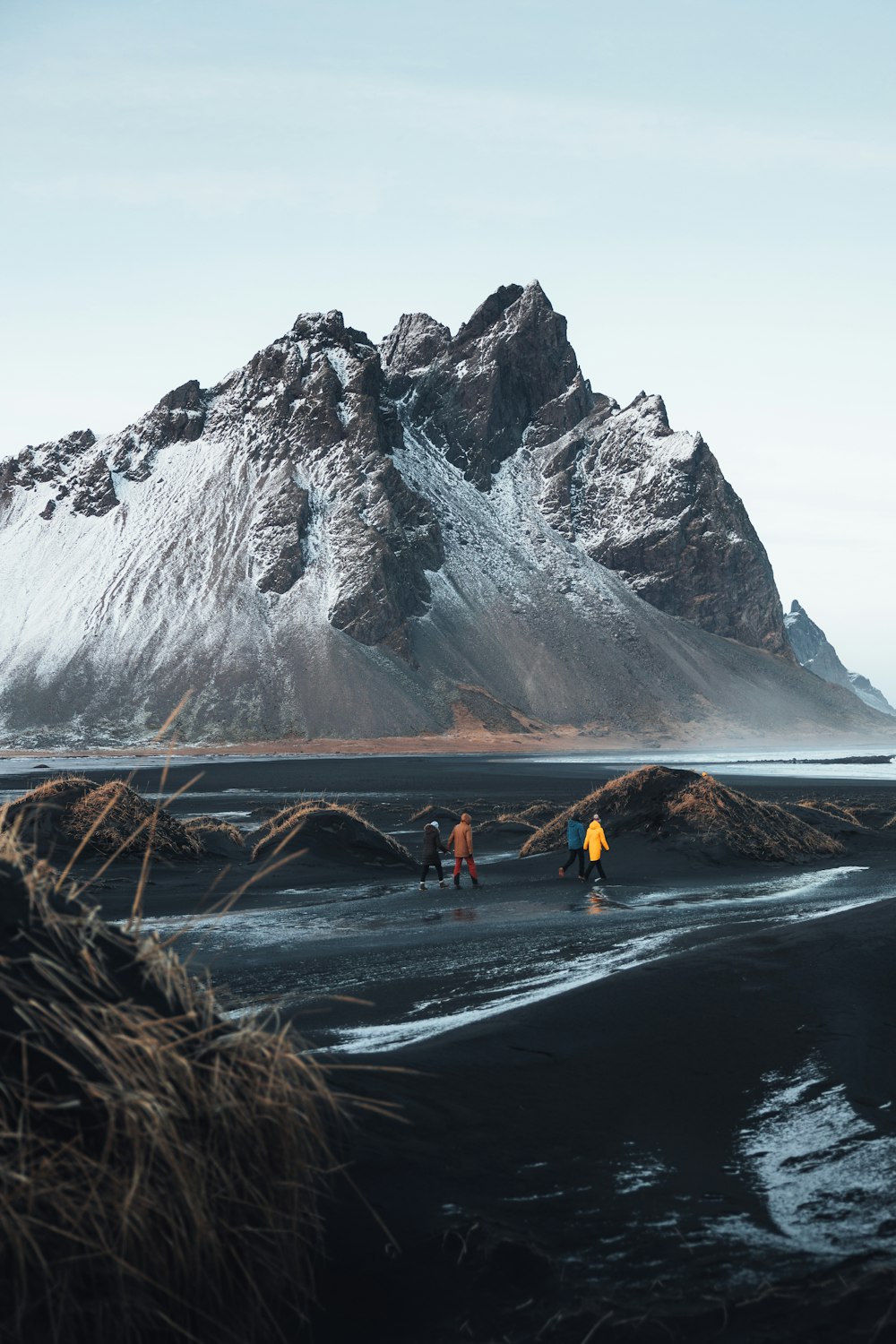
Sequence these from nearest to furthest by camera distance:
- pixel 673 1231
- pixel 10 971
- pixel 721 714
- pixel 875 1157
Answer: pixel 10 971
pixel 673 1231
pixel 875 1157
pixel 721 714

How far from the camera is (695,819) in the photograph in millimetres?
30859

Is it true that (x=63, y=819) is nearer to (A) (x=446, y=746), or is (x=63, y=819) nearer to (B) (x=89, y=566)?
(A) (x=446, y=746)

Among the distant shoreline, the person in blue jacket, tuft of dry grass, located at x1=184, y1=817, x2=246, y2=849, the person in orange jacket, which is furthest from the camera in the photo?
the distant shoreline

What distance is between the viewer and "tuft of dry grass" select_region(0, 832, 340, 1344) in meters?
4.79

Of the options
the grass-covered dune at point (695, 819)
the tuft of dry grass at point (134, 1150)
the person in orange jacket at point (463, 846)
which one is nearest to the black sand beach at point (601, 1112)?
the tuft of dry grass at point (134, 1150)

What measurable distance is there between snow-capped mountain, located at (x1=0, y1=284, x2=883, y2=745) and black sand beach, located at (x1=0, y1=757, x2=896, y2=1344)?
400ft

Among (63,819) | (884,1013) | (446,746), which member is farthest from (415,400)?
(884,1013)

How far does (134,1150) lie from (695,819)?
88.4 ft

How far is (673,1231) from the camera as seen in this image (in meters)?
6.70

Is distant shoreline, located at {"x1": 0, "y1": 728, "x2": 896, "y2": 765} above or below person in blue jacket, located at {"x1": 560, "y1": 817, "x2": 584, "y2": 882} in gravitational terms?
above

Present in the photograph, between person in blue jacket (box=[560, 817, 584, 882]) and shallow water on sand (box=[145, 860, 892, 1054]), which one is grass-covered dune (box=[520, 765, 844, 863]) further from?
shallow water on sand (box=[145, 860, 892, 1054])

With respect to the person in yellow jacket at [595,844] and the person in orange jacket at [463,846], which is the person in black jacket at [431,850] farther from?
the person in yellow jacket at [595,844]

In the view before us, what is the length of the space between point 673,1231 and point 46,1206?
341cm

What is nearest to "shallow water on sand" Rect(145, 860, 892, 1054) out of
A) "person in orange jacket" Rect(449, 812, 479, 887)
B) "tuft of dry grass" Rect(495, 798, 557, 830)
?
"person in orange jacket" Rect(449, 812, 479, 887)
